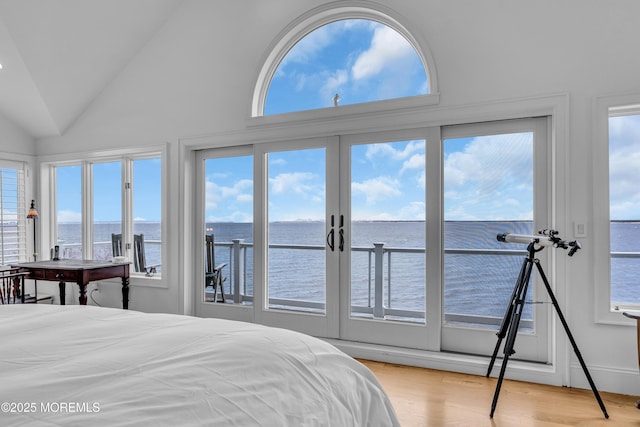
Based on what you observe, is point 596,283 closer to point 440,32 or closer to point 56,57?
point 440,32

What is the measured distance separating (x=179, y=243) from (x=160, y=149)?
103cm

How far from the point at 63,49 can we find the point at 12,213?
7.13ft

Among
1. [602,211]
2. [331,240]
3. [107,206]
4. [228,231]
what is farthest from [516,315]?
[107,206]

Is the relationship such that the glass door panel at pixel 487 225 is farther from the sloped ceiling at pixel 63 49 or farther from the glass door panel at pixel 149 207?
the sloped ceiling at pixel 63 49

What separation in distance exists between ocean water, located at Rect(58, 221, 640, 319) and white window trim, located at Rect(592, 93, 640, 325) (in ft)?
0.52

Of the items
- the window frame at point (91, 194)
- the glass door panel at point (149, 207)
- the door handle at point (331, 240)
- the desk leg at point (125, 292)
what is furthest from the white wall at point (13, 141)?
the door handle at point (331, 240)

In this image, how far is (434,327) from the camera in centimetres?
309

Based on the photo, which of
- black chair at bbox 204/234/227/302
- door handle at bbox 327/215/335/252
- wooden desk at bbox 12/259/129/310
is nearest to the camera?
door handle at bbox 327/215/335/252

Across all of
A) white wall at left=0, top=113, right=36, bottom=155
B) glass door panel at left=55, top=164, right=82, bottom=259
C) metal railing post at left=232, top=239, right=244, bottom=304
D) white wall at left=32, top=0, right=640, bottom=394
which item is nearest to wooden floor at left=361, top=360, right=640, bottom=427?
white wall at left=32, top=0, right=640, bottom=394

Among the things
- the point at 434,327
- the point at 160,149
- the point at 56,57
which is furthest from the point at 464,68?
the point at 56,57

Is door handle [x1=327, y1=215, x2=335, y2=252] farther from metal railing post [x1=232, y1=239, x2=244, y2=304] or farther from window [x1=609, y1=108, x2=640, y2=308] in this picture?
window [x1=609, y1=108, x2=640, y2=308]

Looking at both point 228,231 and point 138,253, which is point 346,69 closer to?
point 228,231

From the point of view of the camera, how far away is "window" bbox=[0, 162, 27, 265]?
15.1 feet

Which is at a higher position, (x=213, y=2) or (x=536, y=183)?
(x=213, y=2)
